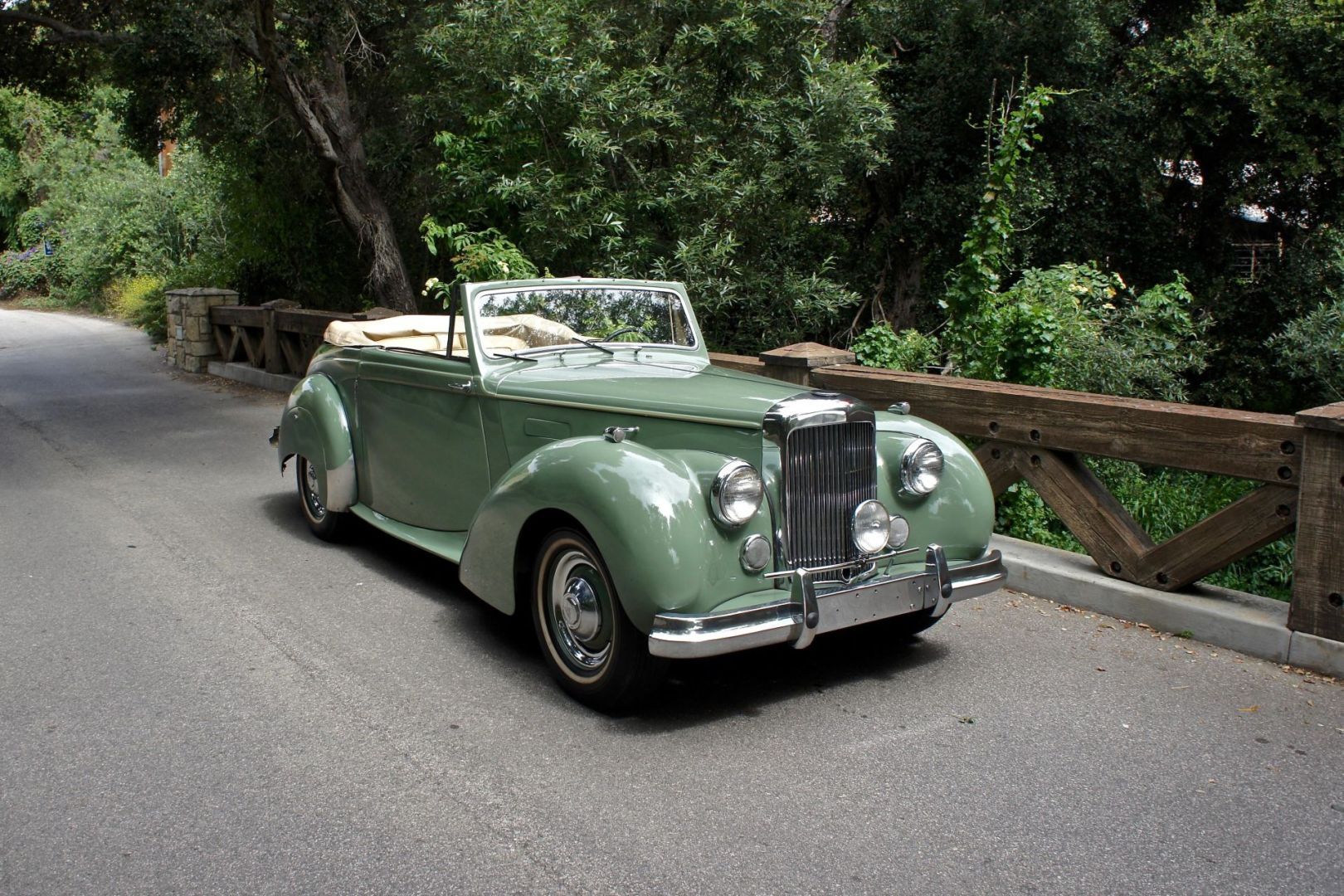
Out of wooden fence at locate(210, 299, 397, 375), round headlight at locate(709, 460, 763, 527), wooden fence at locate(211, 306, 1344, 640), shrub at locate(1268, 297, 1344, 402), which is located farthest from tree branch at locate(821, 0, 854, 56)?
round headlight at locate(709, 460, 763, 527)

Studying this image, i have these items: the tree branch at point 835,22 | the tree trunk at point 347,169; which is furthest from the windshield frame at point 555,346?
the tree branch at point 835,22

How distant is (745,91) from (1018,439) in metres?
6.51

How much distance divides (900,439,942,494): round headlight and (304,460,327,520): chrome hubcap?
3686mm

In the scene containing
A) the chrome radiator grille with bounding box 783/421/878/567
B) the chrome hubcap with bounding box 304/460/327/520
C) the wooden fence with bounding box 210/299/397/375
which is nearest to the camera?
the chrome radiator grille with bounding box 783/421/878/567

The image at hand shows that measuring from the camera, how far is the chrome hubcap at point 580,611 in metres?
4.18

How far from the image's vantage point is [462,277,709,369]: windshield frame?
17.6 ft

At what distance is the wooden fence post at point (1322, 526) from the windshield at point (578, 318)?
Answer: 2.92m

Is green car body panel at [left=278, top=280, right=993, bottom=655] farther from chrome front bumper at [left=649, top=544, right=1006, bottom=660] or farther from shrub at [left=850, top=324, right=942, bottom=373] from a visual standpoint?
shrub at [left=850, top=324, right=942, bottom=373]

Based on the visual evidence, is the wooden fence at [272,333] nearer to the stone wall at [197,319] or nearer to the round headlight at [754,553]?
the stone wall at [197,319]

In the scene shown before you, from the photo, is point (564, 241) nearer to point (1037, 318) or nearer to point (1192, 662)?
point (1037, 318)

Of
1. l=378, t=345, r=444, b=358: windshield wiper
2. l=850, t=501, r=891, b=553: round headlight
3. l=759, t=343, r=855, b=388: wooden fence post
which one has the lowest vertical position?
l=850, t=501, r=891, b=553: round headlight

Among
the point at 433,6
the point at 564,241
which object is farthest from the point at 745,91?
the point at 433,6

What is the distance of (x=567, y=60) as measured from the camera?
33.7 ft

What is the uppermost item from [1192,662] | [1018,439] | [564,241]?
[564,241]
